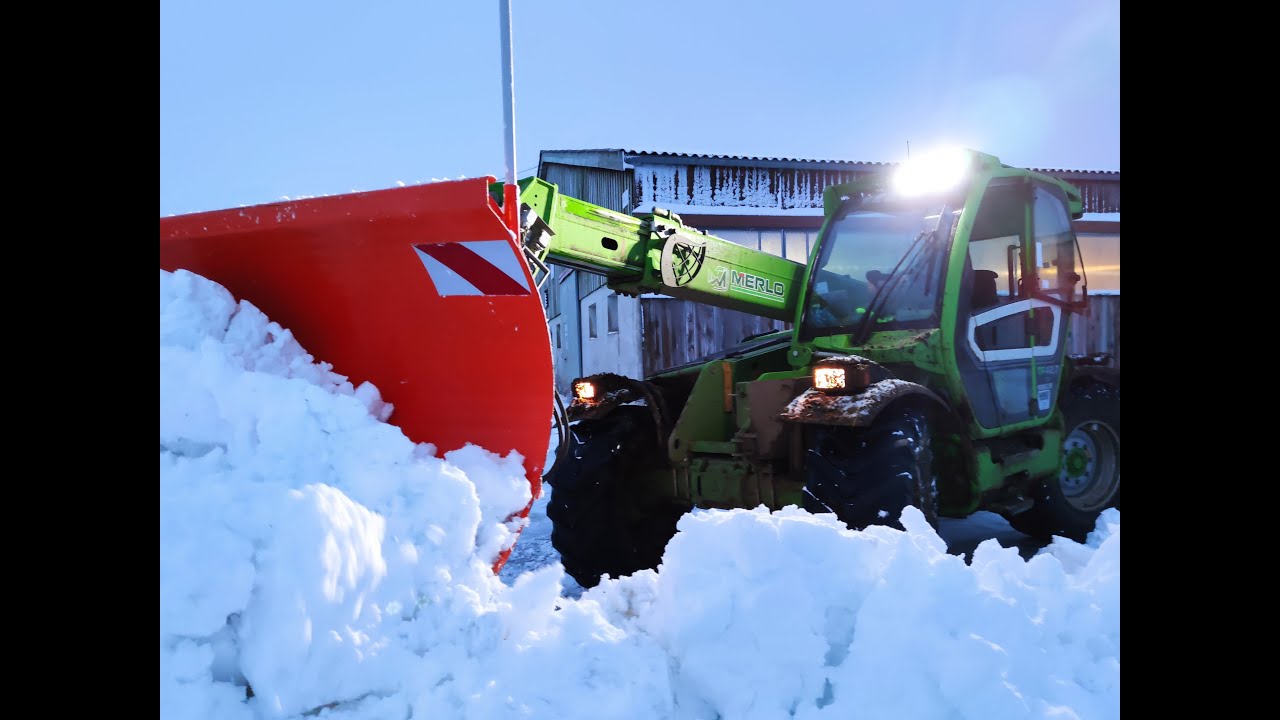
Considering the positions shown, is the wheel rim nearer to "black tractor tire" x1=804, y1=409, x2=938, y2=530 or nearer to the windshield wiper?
the windshield wiper

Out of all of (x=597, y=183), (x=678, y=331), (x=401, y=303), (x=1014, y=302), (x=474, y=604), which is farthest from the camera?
(x=597, y=183)

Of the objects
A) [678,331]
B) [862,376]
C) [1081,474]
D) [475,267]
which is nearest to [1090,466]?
[1081,474]

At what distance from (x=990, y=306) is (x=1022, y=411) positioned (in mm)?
716

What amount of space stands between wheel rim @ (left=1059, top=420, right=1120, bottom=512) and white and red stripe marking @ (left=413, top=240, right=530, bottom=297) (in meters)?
4.22

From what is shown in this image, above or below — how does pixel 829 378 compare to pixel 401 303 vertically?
below

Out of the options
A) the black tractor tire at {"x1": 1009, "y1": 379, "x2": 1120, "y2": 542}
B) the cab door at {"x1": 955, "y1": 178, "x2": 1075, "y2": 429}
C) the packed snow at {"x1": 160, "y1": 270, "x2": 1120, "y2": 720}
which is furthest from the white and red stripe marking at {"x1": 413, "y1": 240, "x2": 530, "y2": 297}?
the black tractor tire at {"x1": 1009, "y1": 379, "x2": 1120, "y2": 542}

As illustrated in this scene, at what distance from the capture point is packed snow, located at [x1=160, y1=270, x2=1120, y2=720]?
6.79 feet

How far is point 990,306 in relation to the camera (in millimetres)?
4699

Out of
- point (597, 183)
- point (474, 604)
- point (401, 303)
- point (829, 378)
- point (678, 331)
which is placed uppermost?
point (597, 183)

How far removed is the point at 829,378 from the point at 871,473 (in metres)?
0.50

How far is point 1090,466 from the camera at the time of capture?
553 centimetres

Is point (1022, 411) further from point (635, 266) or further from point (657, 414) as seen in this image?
point (635, 266)

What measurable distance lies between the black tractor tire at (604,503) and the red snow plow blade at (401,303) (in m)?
1.68

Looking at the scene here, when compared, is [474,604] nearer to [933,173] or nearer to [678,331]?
[933,173]
